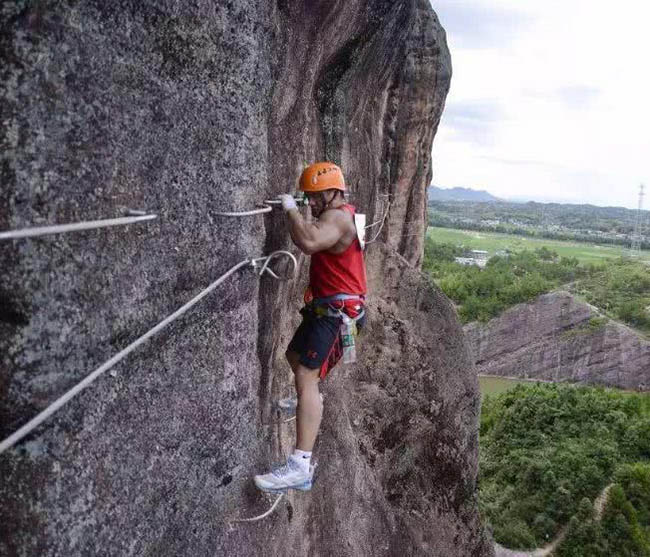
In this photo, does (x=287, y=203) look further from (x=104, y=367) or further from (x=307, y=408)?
(x=104, y=367)

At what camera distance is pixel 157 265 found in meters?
3.26

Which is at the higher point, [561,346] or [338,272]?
[338,272]

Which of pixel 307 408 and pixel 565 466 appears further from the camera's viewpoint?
pixel 565 466

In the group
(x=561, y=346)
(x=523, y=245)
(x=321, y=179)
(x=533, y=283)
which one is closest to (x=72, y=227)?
(x=321, y=179)

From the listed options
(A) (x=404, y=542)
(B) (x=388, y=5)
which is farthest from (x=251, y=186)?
(A) (x=404, y=542)

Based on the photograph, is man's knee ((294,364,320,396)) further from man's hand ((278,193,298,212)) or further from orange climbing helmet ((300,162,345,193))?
orange climbing helmet ((300,162,345,193))

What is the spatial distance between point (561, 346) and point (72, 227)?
4520 cm

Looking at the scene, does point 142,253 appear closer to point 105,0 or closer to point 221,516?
point 105,0

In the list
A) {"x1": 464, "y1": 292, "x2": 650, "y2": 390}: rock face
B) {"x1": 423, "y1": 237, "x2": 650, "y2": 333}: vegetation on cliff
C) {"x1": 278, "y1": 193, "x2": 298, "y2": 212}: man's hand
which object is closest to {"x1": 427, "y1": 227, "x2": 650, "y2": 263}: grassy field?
{"x1": 423, "y1": 237, "x2": 650, "y2": 333}: vegetation on cliff

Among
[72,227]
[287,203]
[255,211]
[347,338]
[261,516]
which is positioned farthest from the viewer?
[347,338]

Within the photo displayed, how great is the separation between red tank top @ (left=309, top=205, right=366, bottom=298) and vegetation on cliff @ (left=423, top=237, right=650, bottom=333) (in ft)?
144

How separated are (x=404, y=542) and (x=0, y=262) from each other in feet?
19.7

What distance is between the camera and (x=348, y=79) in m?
6.28

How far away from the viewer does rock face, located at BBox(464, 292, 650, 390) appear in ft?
138
